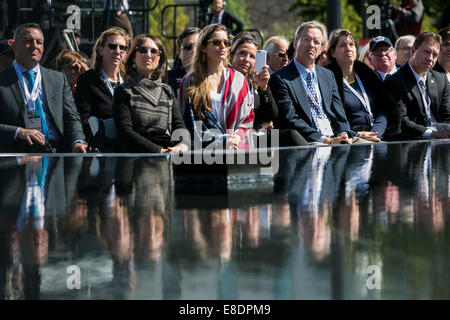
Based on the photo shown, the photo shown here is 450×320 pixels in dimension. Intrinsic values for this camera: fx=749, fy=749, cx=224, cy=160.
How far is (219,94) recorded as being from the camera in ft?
14.7

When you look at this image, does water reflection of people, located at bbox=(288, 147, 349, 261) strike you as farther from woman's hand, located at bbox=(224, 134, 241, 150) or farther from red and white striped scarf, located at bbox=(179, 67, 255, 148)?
red and white striped scarf, located at bbox=(179, 67, 255, 148)

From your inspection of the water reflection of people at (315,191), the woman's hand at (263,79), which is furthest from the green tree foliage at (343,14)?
the water reflection of people at (315,191)

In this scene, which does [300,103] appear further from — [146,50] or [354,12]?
[354,12]

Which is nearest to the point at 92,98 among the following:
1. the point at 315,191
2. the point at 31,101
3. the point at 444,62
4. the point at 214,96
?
the point at 31,101

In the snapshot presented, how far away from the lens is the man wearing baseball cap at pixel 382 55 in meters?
6.50

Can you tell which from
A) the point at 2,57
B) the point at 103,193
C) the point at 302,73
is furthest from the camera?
the point at 2,57

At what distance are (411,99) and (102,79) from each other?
242 cm

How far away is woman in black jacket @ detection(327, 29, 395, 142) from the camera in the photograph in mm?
5625

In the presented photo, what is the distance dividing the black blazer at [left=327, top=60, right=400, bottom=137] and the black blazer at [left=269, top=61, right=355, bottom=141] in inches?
11.0

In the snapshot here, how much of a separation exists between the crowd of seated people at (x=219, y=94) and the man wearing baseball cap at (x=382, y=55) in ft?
0.03

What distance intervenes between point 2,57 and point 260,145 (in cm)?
292
